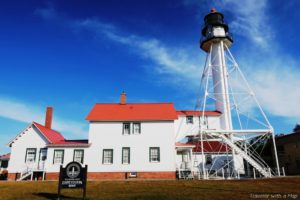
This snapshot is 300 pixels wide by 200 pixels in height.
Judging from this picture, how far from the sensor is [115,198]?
43.7ft

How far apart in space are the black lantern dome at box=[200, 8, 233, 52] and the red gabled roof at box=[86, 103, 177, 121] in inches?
472

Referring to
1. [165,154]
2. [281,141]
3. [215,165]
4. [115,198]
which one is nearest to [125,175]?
[165,154]

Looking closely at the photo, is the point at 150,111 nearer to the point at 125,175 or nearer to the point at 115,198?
the point at 125,175

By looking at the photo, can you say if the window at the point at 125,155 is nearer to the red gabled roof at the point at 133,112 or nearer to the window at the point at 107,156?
the window at the point at 107,156

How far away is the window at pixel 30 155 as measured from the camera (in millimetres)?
30156

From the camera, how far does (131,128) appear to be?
3050cm

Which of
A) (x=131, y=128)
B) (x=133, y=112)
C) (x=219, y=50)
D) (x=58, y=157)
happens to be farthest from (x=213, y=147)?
(x=58, y=157)

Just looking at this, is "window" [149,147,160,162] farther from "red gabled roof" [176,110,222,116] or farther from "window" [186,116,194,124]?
"red gabled roof" [176,110,222,116]

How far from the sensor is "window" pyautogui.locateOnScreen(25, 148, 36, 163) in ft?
98.9

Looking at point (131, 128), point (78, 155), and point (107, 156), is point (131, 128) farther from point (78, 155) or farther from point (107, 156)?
point (78, 155)

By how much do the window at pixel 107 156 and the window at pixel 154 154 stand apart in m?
4.41

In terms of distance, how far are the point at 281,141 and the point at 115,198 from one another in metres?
35.5

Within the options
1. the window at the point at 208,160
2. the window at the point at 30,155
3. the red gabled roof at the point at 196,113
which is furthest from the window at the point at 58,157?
the red gabled roof at the point at 196,113

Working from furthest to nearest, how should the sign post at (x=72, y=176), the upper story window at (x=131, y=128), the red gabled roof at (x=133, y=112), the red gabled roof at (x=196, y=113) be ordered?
the red gabled roof at (x=196, y=113) < the red gabled roof at (x=133, y=112) < the upper story window at (x=131, y=128) < the sign post at (x=72, y=176)
